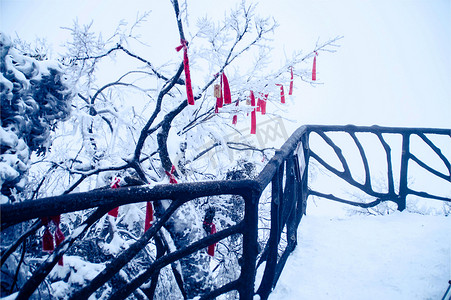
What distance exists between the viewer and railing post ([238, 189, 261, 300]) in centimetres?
140

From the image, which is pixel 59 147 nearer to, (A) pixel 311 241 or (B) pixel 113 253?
(B) pixel 113 253

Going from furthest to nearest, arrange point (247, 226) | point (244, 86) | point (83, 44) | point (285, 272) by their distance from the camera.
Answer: point (244, 86), point (83, 44), point (285, 272), point (247, 226)

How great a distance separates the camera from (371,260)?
→ 2730 millimetres

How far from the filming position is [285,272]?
99.8 inches

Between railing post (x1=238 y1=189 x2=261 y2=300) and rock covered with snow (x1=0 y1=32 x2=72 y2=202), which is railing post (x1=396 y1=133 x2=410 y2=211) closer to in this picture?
railing post (x1=238 y1=189 x2=261 y2=300)

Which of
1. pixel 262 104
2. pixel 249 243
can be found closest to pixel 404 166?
pixel 262 104

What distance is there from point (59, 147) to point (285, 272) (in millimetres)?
5929

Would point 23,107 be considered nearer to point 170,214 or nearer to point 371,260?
point 170,214

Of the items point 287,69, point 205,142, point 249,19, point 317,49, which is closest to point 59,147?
point 205,142

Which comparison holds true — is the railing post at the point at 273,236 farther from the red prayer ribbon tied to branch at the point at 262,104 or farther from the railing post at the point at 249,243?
the red prayer ribbon tied to branch at the point at 262,104

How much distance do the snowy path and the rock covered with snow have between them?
259cm

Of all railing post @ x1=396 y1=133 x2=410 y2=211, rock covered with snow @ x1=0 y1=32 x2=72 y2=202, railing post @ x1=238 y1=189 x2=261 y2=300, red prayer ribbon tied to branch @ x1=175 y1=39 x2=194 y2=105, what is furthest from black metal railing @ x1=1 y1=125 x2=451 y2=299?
railing post @ x1=396 y1=133 x2=410 y2=211

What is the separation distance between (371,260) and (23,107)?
12.9ft

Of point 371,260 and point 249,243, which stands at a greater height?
point 249,243
